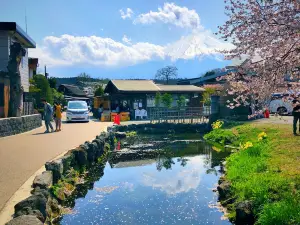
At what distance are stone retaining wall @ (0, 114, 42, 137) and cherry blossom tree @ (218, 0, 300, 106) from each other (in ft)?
41.3

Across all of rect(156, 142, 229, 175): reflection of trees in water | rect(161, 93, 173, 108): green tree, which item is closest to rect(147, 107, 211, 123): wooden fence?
rect(161, 93, 173, 108): green tree

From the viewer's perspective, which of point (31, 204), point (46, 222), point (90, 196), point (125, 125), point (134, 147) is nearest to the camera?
point (31, 204)

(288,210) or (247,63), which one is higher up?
(247,63)

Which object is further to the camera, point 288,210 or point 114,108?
point 114,108

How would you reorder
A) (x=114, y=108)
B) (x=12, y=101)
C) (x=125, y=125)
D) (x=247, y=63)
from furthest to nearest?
(x=114, y=108), (x=125, y=125), (x=12, y=101), (x=247, y=63)

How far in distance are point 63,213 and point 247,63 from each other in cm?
585

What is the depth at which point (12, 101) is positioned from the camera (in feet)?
58.4

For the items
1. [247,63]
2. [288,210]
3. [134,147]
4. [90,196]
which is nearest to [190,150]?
[134,147]

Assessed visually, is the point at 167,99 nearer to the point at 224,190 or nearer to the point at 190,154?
the point at 190,154

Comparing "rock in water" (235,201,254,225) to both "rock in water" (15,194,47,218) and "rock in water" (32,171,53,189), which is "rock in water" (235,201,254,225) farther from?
"rock in water" (32,171,53,189)

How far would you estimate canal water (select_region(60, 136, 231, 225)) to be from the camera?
24.9ft

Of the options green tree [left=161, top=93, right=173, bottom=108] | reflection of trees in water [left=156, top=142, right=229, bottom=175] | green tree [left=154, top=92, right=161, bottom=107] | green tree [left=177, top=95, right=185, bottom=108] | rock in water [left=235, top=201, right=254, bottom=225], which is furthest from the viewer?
green tree [left=177, top=95, right=185, bottom=108]

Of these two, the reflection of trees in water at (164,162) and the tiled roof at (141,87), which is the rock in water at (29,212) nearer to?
the reflection of trees in water at (164,162)

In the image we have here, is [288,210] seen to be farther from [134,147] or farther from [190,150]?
[134,147]
